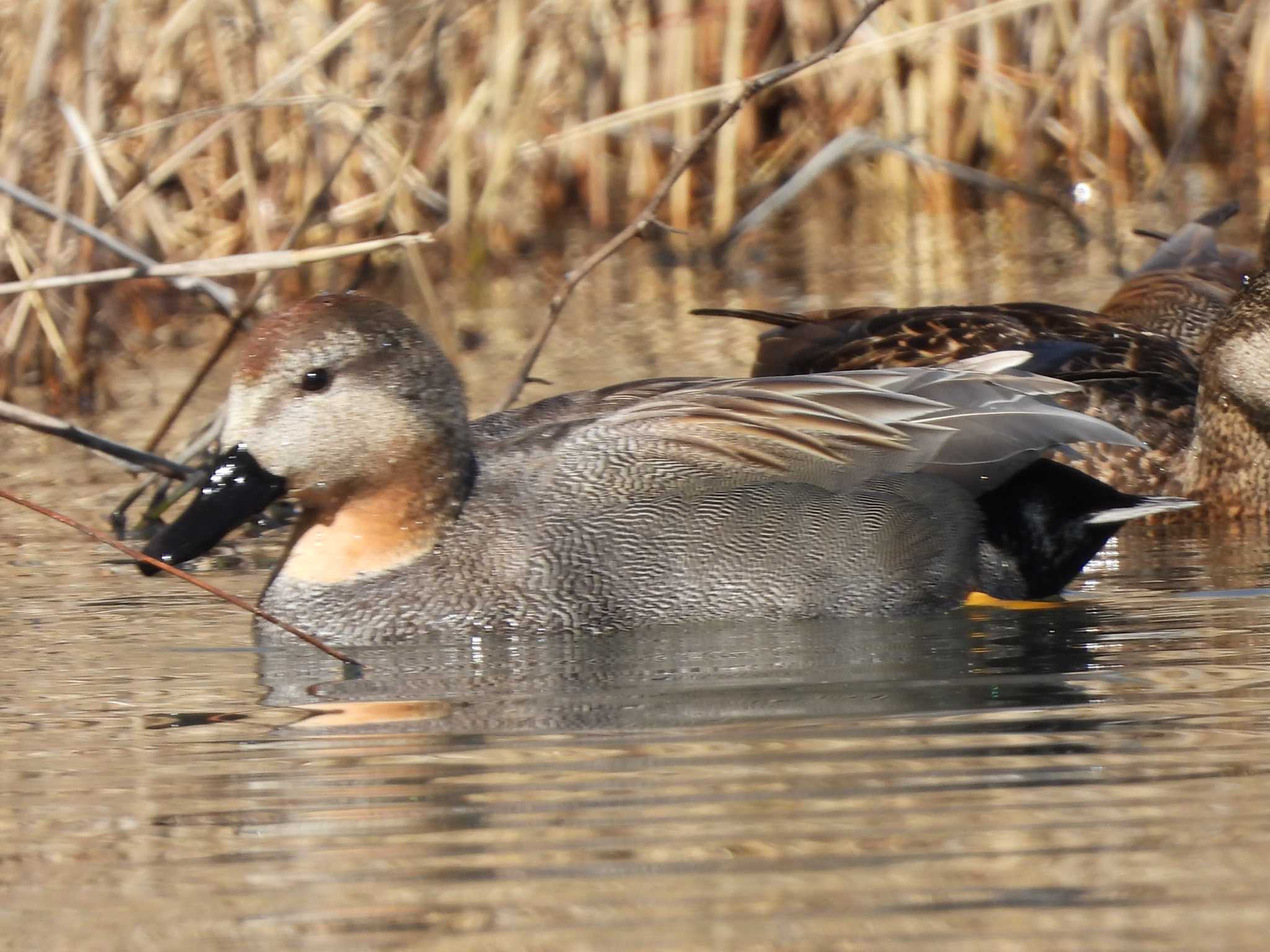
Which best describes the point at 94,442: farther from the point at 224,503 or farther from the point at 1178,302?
the point at 1178,302

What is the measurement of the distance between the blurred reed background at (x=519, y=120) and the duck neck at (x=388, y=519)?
7.84 feet

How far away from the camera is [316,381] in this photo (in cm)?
494

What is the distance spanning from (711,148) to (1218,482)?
675 centimetres

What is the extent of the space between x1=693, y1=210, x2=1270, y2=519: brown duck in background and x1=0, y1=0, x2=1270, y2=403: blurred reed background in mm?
1233

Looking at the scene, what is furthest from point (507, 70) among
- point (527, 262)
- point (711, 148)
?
point (711, 148)

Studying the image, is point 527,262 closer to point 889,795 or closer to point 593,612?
point 593,612

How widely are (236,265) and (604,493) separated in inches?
50.6

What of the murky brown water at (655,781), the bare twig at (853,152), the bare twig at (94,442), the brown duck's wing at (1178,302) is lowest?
the murky brown water at (655,781)

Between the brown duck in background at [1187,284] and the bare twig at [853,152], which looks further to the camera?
the bare twig at [853,152]

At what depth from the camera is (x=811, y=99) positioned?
12141 millimetres

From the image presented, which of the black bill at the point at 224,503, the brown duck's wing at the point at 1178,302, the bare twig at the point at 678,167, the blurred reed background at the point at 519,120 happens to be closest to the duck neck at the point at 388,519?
the black bill at the point at 224,503

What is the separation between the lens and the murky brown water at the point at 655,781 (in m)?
2.69

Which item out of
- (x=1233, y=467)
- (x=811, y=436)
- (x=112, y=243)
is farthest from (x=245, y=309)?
(x=1233, y=467)

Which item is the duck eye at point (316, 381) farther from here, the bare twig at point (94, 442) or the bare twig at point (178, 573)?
the bare twig at point (94, 442)
